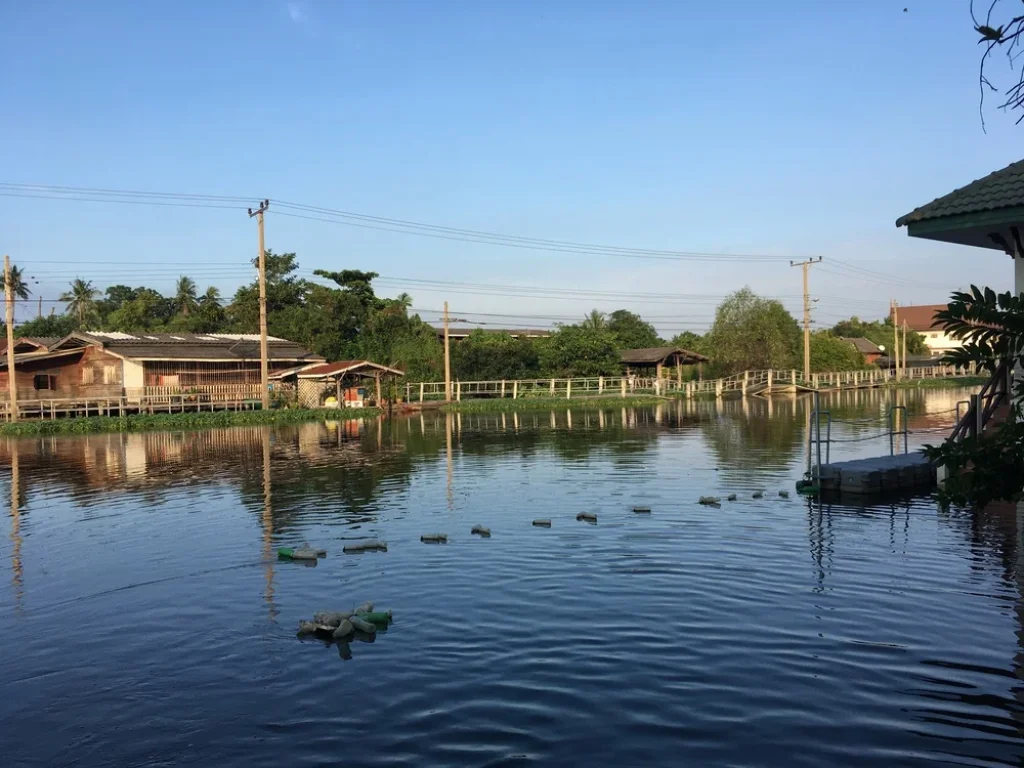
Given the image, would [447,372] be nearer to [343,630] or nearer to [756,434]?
[756,434]

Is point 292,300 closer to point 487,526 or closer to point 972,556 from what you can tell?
point 487,526

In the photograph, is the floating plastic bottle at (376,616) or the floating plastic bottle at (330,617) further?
the floating plastic bottle at (376,616)

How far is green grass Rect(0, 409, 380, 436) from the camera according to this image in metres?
40.9

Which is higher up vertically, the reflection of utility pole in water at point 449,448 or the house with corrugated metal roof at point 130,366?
the house with corrugated metal roof at point 130,366

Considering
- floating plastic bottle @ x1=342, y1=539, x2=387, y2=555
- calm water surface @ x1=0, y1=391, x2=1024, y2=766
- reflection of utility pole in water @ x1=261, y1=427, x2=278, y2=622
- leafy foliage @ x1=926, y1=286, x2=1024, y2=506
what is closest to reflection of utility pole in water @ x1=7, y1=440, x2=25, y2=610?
calm water surface @ x1=0, y1=391, x2=1024, y2=766

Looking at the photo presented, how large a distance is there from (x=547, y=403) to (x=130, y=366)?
24.2 metres

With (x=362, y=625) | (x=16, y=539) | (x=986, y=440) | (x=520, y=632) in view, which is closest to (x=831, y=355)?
(x=16, y=539)

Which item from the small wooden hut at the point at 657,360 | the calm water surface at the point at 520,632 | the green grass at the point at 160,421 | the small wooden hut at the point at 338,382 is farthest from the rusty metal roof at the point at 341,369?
the calm water surface at the point at 520,632

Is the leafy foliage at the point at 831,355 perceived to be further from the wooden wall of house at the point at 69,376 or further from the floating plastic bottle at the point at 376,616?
the floating plastic bottle at the point at 376,616

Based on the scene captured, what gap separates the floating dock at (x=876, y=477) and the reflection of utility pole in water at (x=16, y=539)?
45.9 feet

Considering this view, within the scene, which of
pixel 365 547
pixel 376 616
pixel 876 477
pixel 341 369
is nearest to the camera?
pixel 376 616

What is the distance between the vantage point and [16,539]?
15.3 metres

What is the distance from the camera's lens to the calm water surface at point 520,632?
22.4ft

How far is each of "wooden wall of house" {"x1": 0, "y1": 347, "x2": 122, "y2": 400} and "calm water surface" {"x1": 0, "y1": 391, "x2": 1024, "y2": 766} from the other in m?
32.1
